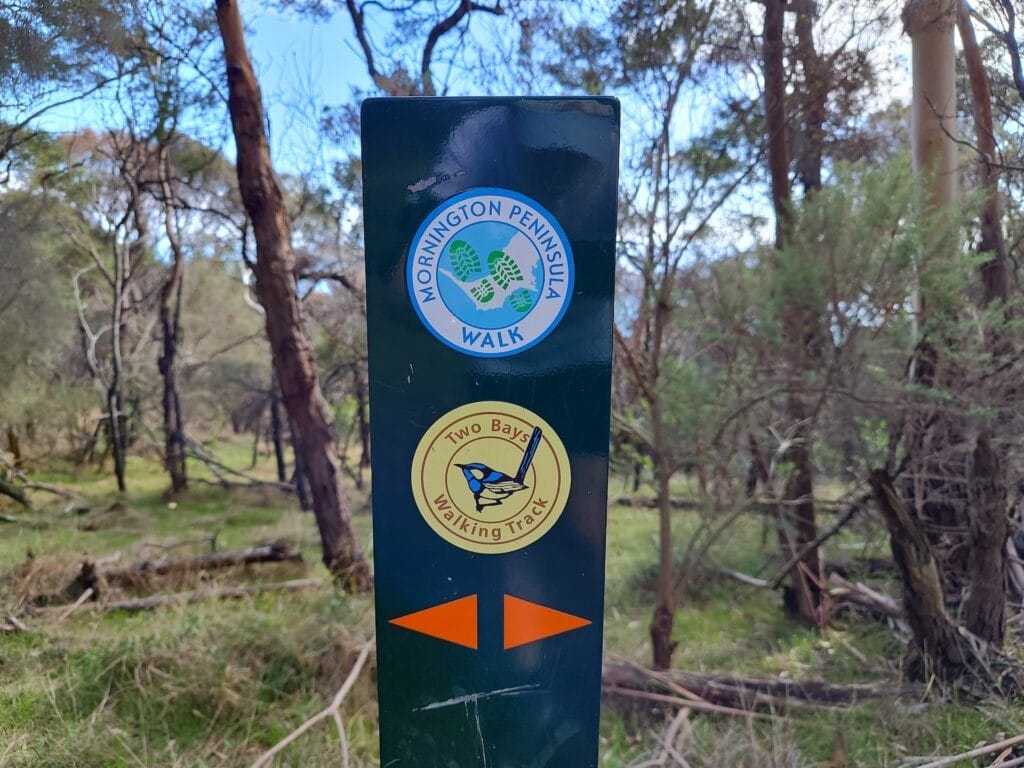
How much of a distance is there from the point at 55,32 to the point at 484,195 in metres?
2.76

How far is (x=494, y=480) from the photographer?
1.53 meters

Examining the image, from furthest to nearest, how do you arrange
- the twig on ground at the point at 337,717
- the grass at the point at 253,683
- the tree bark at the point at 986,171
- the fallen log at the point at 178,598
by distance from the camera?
1. the fallen log at the point at 178,598
2. the tree bark at the point at 986,171
3. the grass at the point at 253,683
4. the twig on ground at the point at 337,717

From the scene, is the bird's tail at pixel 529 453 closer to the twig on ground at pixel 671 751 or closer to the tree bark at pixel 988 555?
the twig on ground at pixel 671 751

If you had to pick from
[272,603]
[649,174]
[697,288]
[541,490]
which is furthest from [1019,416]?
[272,603]

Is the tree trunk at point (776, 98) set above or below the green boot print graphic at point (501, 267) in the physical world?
above

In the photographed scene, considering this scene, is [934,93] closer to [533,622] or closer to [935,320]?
[935,320]

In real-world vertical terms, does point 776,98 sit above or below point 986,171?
above

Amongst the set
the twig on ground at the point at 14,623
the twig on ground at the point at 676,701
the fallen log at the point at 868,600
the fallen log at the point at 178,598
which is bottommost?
the twig on ground at the point at 676,701

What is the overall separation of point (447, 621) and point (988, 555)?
9.28ft

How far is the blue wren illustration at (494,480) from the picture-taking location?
1528 mm

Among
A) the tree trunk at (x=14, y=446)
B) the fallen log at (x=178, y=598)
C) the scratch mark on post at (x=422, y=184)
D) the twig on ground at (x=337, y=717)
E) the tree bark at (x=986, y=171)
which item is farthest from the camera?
the tree trunk at (x=14, y=446)

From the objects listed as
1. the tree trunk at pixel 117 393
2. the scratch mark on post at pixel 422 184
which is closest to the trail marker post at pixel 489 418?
the scratch mark on post at pixel 422 184

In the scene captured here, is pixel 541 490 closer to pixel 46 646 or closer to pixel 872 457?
pixel 46 646

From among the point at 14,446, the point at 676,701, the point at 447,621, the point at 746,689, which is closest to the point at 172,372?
the point at 14,446
